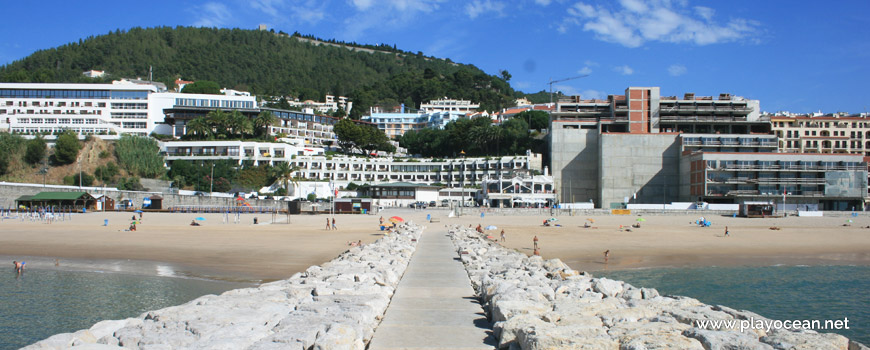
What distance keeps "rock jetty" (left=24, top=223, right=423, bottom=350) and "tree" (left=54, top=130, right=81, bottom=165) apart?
3692 inches

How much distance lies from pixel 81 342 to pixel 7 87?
132790mm

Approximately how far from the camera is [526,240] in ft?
129

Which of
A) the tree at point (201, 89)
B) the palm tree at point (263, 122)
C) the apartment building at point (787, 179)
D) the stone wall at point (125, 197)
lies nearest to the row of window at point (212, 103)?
the palm tree at point (263, 122)

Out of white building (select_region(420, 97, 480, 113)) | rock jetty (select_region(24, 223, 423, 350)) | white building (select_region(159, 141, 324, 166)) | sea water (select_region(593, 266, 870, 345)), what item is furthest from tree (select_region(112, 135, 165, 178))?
white building (select_region(420, 97, 480, 113))

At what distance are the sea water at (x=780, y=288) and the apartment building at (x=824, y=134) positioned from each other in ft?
339

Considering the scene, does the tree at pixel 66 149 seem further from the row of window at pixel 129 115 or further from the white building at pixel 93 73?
the white building at pixel 93 73

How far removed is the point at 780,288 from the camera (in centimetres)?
2209

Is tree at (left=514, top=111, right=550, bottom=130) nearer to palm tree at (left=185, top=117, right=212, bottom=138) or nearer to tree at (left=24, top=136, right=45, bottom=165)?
palm tree at (left=185, top=117, right=212, bottom=138)

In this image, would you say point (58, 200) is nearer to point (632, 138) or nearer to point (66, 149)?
point (66, 149)

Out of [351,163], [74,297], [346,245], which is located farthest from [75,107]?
[74,297]

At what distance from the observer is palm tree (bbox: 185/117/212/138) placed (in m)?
105

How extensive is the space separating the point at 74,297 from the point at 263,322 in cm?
1230

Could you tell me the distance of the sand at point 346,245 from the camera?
28.3 metres

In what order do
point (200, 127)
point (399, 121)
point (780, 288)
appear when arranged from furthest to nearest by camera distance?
point (399, 121) → point (200, 127) → point (780, 288)
